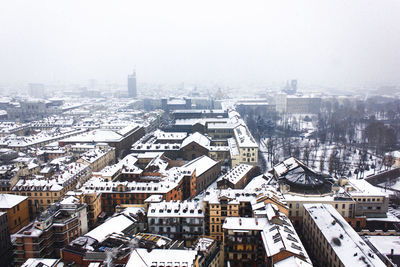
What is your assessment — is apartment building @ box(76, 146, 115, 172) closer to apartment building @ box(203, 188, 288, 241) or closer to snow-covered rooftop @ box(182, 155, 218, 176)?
snow-covered rooftop @ box(182, 155, 218, 176)

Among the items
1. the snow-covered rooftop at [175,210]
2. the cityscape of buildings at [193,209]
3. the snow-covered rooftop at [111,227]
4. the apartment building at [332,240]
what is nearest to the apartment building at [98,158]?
the cityscape of buildings at [193,209]

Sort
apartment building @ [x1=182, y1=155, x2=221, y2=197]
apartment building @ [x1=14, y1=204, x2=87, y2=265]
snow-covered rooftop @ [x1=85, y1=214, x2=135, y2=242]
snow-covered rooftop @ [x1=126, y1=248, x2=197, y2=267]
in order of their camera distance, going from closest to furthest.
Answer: snow-covered rooftop @ [x1=126, y1=248, x2=197, y2=267], snow-covered rooftop @ [x1=85, y1=214, x2=135, y2=242], apartment building @ [x1=14, y1=204, x2=87, y2=265], apartment building @ [x1=182, y1=155, x2=221, y2=197]

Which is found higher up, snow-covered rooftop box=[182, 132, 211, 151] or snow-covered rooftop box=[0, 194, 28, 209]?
snow-covered rooftop box=[182, 132, 211, 151]

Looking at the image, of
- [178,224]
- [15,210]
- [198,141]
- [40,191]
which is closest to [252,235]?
[178,224]

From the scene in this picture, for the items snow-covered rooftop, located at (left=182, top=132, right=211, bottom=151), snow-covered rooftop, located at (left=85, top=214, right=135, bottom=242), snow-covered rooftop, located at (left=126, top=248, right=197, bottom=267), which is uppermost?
snow-covered rooftop, located at (left=182, top=132, right=211, bottom=151)

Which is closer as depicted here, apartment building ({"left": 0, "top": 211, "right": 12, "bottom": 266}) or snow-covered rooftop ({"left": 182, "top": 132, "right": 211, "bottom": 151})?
apartment building ({"left": 0, "top": 211, "right": 12, "bottom": 266})

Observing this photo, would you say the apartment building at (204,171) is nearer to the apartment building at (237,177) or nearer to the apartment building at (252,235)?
the apartment building at (237,177)

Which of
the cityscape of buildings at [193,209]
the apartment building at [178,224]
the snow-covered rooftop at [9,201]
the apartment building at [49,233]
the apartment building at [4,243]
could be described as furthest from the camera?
the snow-covered rooftop at [9,201]

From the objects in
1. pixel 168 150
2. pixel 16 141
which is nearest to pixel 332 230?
pixel 168 150

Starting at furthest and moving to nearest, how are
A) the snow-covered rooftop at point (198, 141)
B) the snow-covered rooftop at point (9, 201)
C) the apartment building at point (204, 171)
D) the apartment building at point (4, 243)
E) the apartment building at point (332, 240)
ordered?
1. the snow-covered rooftop at point (198, 141)
2. the apartment building at point (204, 171)
3. the snow-covered rooftop at point (9, 201)
4. the apartment building at point (4, 243)
5. the apartment building at point (332, 240)

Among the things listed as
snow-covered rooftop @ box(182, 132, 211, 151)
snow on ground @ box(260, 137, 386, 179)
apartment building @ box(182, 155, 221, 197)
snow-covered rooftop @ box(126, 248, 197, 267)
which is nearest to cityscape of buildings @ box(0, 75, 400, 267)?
snow-covered rooftop @ box(126, 248, 197, 267)

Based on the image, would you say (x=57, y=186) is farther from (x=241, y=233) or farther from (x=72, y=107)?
(x=72, y=107)
